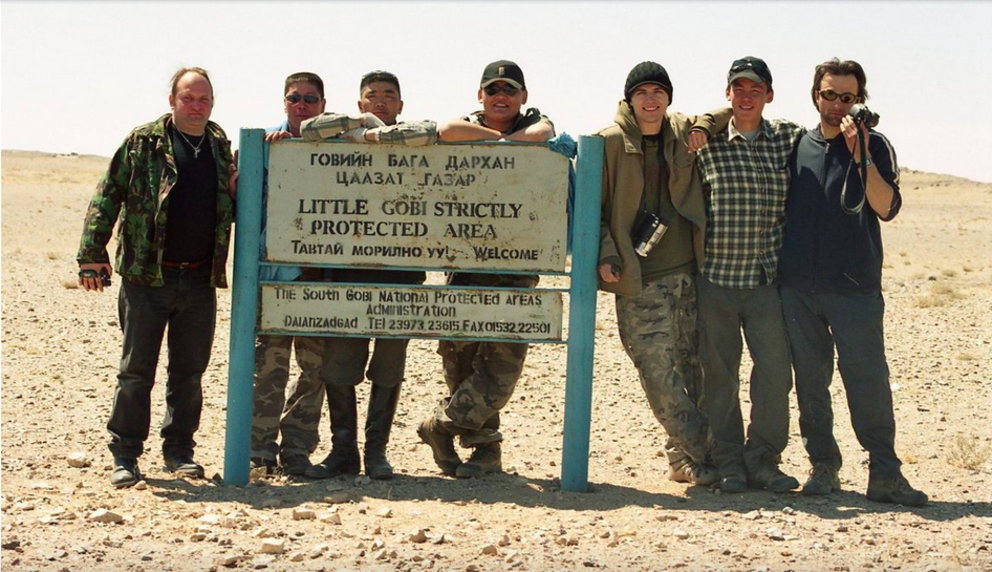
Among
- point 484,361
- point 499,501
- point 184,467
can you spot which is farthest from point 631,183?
point 184,467

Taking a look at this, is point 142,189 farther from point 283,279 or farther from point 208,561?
point 208,561

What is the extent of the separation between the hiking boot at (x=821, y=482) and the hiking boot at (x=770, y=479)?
78 millimetres

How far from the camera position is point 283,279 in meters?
7.12

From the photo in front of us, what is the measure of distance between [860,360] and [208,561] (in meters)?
3.66

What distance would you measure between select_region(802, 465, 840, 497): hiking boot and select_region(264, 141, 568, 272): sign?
188cm

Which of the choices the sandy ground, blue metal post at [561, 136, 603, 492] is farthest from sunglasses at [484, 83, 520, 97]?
the sandy ground

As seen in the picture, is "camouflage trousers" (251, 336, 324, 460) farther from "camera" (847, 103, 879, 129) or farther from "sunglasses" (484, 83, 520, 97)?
"camera" (847, 103, 879, 129)

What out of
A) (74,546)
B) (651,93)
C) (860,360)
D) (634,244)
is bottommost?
(74,546)

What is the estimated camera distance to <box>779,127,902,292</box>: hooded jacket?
22.0 feet

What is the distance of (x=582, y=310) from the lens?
6.82 m

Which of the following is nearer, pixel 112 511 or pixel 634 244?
pixel 112 511

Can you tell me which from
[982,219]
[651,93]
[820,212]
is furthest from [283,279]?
[982,219]

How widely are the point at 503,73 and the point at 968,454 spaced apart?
403 centimetres

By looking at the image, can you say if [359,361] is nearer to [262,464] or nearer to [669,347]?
[262,464]
